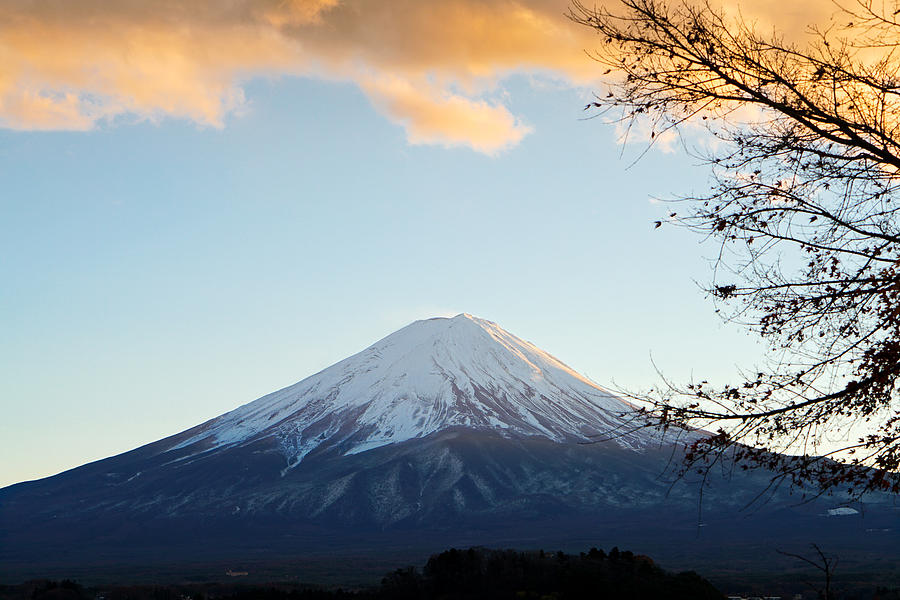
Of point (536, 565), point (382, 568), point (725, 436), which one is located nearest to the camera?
point (725, 436)

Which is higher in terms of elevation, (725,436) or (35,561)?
(725,436)

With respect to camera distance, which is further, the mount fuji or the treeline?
the mount fuji

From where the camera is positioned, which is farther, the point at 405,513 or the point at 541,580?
the point at 405,513

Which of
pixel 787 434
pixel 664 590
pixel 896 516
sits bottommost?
pixel 896 516

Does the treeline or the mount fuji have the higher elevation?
the treeline

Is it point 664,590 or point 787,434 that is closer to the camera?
point 787,434

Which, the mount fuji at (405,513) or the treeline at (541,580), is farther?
the mount fuji at (405,513)

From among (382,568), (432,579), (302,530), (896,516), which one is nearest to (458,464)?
(302,530)

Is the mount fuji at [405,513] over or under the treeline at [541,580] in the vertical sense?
under

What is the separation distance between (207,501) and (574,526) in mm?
74693

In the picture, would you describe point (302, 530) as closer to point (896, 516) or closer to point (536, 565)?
point (896, 516)

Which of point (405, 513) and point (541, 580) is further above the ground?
point (541, 580)

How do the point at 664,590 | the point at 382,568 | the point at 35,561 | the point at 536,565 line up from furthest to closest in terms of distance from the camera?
the point at 35,561, the point at 382,568, the point at 536,565, the point at 664,590

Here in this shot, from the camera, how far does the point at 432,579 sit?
68.6 ft
